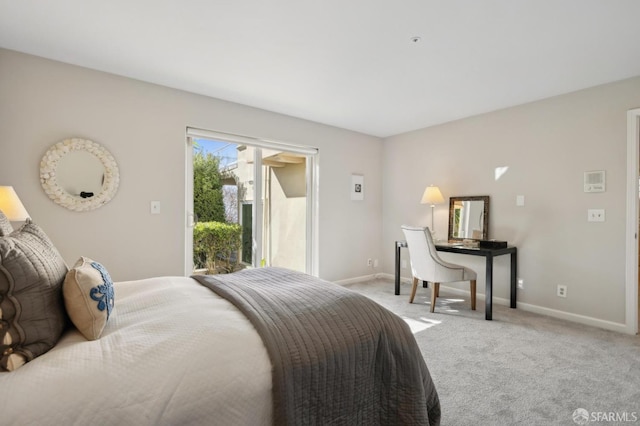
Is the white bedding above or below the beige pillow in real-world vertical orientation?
below

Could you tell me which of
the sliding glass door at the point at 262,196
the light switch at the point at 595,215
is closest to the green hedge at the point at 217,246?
the sliding glass door at the point at 262,196

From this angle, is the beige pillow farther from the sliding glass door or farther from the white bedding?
the sliding glass door

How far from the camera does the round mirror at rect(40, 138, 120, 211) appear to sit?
259 cm

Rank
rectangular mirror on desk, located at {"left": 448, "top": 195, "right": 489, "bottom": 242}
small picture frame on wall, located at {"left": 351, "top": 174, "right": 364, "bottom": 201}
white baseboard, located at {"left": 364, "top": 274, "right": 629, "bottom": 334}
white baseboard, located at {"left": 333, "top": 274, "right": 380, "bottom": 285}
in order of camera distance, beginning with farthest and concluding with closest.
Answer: small picture frame on wall, located at {"left": 351, "top": 174, "right": 364, "bottom": 201} < white baseboard, located at {"left": 333, "top": 274, "right": 380, "bottom": 285} < rectangular mirror on desk, located at {"left": 448, "top": 195, "right": 489, "bottom": 242} < white baseboard, located at {"left": 364, "top": 274, "right": 629, "bottom": 334}

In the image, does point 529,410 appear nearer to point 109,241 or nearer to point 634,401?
point 634,401

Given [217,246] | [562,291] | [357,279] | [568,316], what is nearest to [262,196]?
[217,246]

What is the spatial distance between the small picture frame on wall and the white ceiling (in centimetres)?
157

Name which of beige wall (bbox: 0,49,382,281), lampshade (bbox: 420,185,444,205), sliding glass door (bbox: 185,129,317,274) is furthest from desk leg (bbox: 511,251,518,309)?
beige wall (bbox: 0,49,382,281)

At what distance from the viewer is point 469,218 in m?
4.04

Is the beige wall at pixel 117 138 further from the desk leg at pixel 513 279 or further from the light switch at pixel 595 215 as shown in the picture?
the light switch at pixel 595 215

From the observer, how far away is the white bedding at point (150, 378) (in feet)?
2.86

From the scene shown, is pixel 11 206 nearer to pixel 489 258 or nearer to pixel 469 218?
pixel 489 258

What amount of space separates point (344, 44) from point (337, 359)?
7.02ft

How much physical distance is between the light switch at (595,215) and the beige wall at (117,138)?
11.3 ft
